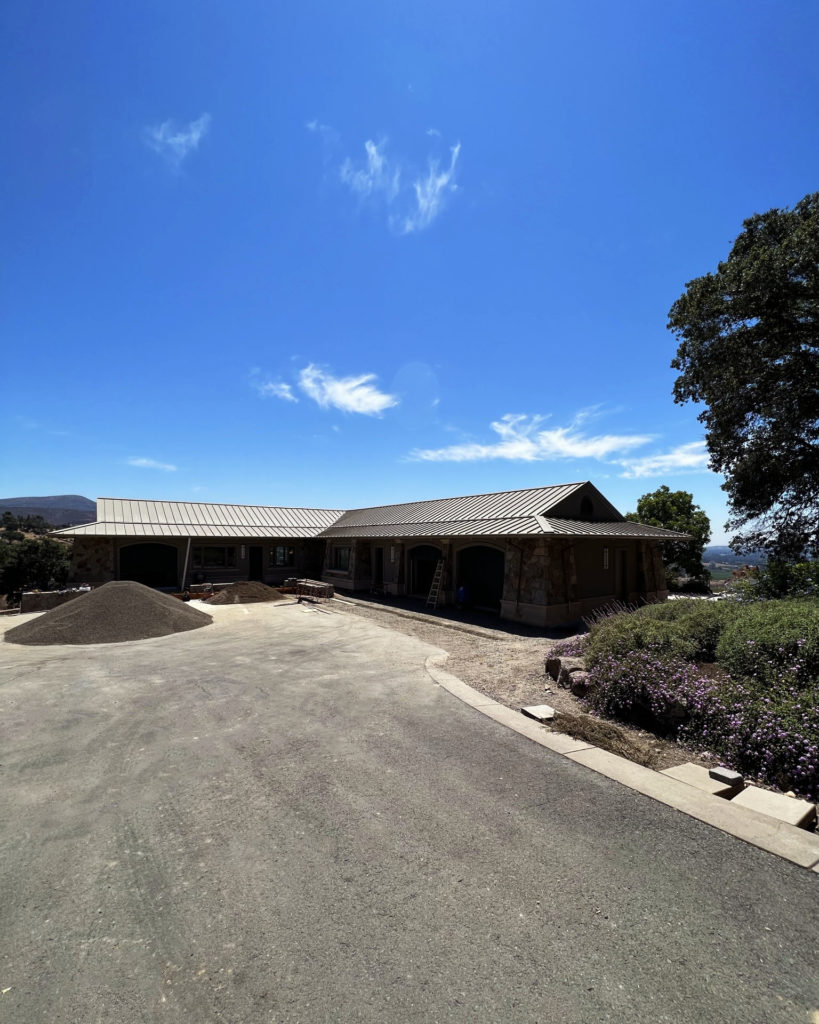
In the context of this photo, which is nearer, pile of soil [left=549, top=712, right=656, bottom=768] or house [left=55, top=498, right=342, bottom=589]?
pile of soil [left=549, top=712, right=656, bottom=768]

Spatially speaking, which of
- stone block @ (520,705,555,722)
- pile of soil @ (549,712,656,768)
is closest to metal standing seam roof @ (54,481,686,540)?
stone block @ (520,705,555,722)

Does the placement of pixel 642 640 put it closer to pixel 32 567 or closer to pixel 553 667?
pixel 553 667

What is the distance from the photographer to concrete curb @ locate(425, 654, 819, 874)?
4137 millimetres

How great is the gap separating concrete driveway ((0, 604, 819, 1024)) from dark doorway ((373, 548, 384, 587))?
19787 mm

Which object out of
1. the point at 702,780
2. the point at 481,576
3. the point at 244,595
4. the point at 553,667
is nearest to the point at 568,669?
the point at 553,667

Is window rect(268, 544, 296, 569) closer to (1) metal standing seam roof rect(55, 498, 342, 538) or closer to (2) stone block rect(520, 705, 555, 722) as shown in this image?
(1) metal standing seam roof rect(55, 498, 342, 538)

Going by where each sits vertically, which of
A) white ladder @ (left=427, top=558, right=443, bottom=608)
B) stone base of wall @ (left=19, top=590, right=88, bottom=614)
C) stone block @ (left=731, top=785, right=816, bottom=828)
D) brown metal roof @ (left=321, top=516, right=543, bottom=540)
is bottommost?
stone base of wall @ (left=19, top=590, right=88, bottom=614)

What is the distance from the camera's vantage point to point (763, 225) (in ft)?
51.3

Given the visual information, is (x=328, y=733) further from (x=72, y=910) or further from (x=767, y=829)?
(x=767, y=829)

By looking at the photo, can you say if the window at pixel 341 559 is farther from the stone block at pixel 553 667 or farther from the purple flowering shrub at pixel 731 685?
the purple flowering shrub at pixel 731 685

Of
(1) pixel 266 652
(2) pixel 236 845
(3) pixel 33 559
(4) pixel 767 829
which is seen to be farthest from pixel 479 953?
(3) pixel 33 559

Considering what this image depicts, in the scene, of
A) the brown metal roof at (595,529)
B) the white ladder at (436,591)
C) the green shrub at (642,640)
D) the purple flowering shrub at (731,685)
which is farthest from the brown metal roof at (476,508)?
the purple flowering shrub at (731,685)

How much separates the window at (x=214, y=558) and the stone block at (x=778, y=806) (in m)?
29.2

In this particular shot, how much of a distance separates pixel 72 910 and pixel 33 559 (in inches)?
1345
